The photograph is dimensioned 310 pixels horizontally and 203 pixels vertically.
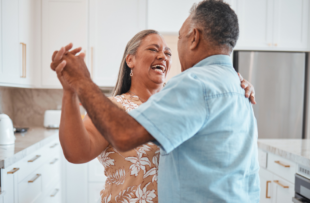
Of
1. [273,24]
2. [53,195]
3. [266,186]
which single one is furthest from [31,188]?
[273,24]

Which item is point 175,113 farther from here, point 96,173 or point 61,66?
point 96,173

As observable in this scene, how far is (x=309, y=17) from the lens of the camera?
9.75 ft

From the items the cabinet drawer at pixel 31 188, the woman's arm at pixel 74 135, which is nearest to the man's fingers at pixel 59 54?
the woman's arm at pixel 74 135

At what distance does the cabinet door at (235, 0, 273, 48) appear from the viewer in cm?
291

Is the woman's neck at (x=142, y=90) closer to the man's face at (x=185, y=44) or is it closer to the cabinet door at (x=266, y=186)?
the man's face at (x=185, y=44)

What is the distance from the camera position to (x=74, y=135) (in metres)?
0.83

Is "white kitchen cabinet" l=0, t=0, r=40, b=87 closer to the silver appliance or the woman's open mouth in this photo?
the woman's open mouth

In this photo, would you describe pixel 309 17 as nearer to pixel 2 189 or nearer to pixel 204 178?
pixel 204 178

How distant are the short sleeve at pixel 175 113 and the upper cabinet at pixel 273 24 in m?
2.56

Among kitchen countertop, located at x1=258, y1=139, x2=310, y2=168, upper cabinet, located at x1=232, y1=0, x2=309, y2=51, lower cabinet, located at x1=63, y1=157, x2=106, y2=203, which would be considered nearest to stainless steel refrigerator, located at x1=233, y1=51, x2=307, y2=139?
upper cabinet, located at x1=232, y1=0, x2=309, y2=51

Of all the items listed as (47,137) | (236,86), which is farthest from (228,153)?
(47,137)

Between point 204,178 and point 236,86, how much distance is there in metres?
0.24

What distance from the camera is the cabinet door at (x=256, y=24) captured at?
2.91 meters

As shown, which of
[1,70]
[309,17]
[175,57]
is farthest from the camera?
[175,57]
